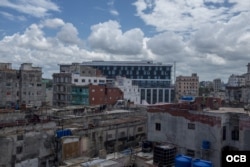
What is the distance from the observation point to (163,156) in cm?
2809

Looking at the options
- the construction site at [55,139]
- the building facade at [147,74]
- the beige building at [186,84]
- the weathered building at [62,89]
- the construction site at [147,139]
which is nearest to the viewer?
the construction site at [147,139]

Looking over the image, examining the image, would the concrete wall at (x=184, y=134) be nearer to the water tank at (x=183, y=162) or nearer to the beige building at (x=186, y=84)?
the water tank at (x=183, y=162)

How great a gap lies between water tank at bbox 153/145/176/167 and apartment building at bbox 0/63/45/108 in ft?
156

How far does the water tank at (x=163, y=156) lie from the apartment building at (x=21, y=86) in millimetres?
47424

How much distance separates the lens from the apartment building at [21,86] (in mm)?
71188

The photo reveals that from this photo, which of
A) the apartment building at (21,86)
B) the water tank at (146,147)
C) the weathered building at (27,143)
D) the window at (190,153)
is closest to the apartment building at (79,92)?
the apartment building at (21,86)

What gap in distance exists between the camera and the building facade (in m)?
134

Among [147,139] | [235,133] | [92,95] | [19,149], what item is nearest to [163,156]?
[147,139]

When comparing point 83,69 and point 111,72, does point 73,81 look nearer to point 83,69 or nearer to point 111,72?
point 83,69

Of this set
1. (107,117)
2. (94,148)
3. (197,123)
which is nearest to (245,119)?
(197,123)

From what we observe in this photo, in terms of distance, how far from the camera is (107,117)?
154ft

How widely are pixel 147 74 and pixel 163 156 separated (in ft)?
413

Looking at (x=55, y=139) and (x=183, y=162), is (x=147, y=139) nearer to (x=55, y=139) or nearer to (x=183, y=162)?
(x=55, y=139)

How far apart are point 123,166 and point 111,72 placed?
5104 inches
